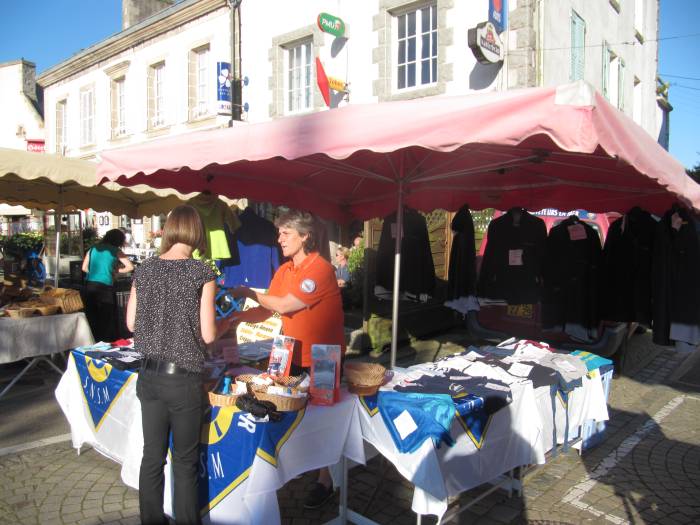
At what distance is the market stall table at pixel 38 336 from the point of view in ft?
16.7

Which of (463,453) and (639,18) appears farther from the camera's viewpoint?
(639,18)

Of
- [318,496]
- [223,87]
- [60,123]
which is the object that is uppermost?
[60,123]

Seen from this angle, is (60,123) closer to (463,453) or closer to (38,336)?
(38,336)

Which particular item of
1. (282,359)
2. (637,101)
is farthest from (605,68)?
(282,359)

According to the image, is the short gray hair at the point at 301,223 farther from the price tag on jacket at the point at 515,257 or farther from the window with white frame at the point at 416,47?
the window with white frame at the point at 416,47

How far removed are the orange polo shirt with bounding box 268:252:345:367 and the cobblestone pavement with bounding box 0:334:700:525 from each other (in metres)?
0.95

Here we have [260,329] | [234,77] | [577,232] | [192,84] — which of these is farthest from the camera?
[192,84]

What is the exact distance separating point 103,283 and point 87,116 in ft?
43.2

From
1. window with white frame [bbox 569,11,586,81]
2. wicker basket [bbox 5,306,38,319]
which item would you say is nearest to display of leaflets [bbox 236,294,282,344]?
wicker basket [bbox 5,306,38,319]

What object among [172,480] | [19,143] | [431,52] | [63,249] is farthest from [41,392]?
[19,143]

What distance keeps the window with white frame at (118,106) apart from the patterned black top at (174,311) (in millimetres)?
15250

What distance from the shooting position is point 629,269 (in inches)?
212

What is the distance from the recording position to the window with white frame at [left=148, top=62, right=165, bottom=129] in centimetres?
1488

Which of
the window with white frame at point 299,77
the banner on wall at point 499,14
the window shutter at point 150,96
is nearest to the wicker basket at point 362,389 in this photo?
the banner on wall at point 499,14
